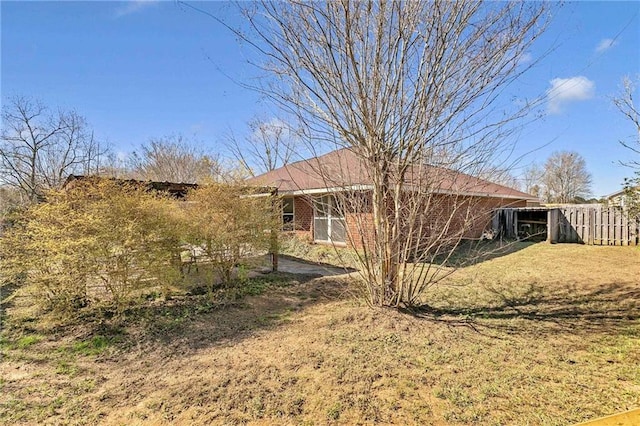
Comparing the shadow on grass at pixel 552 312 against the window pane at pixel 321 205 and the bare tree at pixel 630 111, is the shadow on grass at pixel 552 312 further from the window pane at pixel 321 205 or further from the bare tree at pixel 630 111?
the bare tree at pixel 630 111

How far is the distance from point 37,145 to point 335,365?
23.6 metres

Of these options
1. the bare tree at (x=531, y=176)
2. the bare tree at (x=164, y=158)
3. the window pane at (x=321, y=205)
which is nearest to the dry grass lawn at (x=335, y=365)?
the window pane at (x=321, y=205)

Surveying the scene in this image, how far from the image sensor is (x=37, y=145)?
19.0 meters

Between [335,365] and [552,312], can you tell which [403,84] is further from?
[552,312]

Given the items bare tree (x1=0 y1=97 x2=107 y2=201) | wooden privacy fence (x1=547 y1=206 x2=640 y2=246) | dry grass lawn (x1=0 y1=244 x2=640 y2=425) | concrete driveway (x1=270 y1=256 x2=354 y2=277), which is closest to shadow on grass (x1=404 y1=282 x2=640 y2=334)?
dry grass lawn (x1=0 y1=244 x2=640 y2=425)

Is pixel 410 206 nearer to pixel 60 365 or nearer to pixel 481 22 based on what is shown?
pixel 481 22

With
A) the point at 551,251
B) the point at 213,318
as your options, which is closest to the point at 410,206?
the point at 213,318

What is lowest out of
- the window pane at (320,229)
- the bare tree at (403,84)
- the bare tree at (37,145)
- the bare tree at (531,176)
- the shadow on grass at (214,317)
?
the shadow on grass at (214,317)

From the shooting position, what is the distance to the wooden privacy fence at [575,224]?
11.4 meters

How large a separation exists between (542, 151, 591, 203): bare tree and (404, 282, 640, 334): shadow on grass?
37.1 m

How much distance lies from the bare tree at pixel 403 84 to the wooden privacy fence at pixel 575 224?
7.30 meters

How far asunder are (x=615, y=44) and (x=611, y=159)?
6.45m

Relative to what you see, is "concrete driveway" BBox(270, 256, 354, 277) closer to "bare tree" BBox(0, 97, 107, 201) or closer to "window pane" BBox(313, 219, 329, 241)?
"window pane" BBox(313, 219, 329, 241)

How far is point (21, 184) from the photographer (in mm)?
18938
